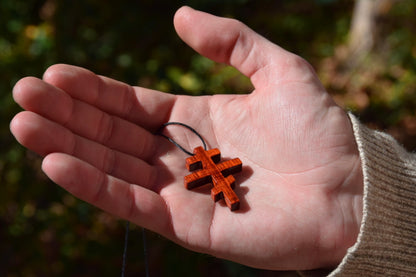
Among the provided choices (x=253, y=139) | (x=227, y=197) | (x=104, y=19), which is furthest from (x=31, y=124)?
(x=104, y=19)

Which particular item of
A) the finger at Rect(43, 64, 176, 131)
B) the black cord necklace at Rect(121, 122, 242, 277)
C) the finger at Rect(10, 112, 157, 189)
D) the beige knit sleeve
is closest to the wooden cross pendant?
the black cord necklace at Rect(121, 122, 242, 277)

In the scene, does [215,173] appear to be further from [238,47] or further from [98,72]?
[98,72]

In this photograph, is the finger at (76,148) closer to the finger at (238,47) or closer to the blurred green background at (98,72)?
the blurred green background at (98,72)

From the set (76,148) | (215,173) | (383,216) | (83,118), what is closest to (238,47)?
(215,173)

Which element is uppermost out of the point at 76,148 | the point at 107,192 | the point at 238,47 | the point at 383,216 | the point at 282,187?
the point at 238,47

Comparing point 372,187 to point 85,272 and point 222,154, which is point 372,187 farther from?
point 85,272

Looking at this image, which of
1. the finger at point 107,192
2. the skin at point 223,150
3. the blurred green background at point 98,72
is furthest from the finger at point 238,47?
the finger at point 107,192
